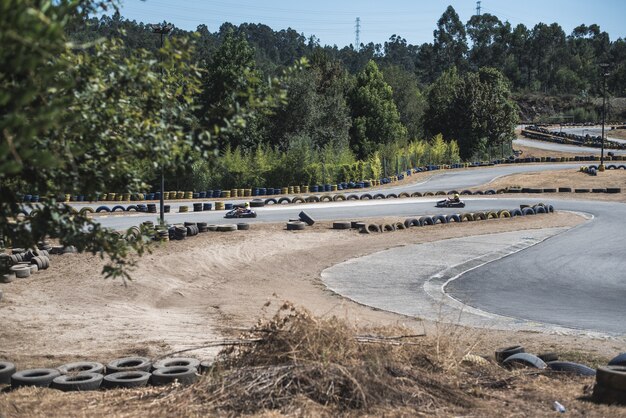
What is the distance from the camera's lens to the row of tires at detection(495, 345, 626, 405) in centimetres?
902

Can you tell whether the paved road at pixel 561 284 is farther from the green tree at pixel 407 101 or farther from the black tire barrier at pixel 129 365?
the green tree at pixel 407 101

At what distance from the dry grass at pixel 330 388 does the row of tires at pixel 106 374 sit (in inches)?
Result: 10.4

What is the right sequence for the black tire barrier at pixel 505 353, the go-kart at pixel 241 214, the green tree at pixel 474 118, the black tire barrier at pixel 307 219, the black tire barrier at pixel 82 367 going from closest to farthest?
the black tire barrier at pixel 82 367
the black tire barrier at pixel 505 353
the black tire barrier at pixel 307 219
the go-kart at pixel 241 214
the green tree at pixel 474 118

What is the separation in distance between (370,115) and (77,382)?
222 feet


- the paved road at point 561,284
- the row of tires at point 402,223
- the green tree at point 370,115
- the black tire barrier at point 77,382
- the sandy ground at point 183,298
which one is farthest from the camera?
the green tree at point 370,115

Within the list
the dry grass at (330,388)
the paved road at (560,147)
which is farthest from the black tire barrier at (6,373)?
the paved road at (560,147)

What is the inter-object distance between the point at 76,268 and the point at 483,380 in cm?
1410

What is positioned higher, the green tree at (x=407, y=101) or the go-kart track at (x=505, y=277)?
the green tree at (x=407, y=101)

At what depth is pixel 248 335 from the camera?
10117mm

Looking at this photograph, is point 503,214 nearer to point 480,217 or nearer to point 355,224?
point 480,217

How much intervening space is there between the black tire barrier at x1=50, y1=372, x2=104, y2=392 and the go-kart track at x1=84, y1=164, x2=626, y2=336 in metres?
8.67

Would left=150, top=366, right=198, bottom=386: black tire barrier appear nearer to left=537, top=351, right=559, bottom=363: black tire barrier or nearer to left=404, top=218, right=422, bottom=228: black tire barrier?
left=537, top=351, right=559, bottom=363: black tire barrier

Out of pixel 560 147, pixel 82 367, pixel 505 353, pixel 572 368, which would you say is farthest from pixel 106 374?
pixel 560 147

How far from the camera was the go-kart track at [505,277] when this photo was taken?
54.9 ft
